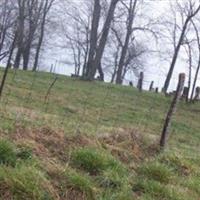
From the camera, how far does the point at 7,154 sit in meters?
7.34

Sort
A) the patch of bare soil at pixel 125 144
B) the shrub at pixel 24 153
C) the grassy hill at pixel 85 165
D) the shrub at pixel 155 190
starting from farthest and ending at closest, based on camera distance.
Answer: the patch of bare soil at pixel 125 144
the shrub at pixel 155 190
the shrub at pixel 24 153
the grassy hill at pixel 85 165

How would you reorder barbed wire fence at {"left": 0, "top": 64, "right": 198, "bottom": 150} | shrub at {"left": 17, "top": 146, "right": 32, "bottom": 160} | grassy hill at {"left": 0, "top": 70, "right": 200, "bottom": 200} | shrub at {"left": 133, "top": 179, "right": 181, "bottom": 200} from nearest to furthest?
grassy hill at {"left": 0, "top": 70, "right": 200, "bottom": 200}, shrub at {"left": 17, "top": 146, "right": 32, "bottom": 160}, shrub at {"left": 133, "top": 179, "right": 181, "bottom": 200}, barbed wire fence at {"left": 0, "top": 64, "right": 198, "bottom": 150}

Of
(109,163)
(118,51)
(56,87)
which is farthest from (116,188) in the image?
(118,51)

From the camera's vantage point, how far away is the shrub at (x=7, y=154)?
7238 millimetres

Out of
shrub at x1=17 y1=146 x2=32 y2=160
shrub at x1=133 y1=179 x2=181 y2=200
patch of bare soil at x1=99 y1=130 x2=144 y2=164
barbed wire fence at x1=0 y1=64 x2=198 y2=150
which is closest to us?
shrub at x1=17 y1=146 x2=32 y2=160

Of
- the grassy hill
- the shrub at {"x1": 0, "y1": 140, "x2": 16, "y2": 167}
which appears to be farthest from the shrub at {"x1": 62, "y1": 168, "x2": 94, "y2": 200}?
the shrub at {"x1": 0, "y1": 140, "x2": 16, "y2": 167}

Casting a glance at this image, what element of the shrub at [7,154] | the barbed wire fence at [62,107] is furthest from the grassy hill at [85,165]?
the barbed wire fence at [62,107]

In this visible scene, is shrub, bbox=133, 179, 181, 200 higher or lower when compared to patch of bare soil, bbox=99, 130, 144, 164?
lower

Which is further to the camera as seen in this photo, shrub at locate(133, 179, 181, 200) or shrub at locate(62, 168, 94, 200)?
shrub at locate(133, 179, 181, 200)

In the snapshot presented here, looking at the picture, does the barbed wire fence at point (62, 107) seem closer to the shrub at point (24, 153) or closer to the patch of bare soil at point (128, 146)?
the patch of bare soil at point (128, 146)

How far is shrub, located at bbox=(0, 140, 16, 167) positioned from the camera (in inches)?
285

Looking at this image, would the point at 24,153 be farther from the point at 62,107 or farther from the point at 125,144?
the point at 62,107

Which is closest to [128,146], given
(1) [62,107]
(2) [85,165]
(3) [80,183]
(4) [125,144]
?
(4) [125,144]

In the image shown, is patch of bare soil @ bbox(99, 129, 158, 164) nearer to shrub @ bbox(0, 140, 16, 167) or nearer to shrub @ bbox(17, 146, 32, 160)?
shrub @ bbox(17, 146, 32, 160)
